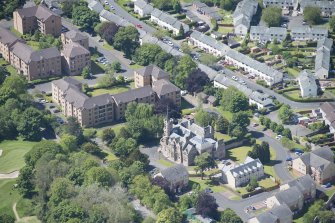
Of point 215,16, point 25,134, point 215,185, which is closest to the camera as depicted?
point 215,185

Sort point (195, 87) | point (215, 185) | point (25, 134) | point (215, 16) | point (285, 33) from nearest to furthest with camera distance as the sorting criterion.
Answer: point (215, 185), point (25, 134), point (195, 87), point (285, 33), point (215, 16)

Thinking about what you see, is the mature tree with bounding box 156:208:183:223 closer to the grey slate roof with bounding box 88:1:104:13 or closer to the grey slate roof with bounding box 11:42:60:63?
the grey slate roof with bounding box 11:42:60:63

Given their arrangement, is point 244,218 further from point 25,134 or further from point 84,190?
point 25,134

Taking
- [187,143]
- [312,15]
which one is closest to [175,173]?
[187,143]

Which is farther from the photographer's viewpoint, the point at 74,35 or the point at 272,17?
the point at 272,17

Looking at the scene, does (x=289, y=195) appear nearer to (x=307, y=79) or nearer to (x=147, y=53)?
(x=307, y=79)

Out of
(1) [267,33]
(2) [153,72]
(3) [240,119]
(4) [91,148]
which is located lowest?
(4) [91,148]

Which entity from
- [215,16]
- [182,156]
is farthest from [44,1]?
→ [182,156]
